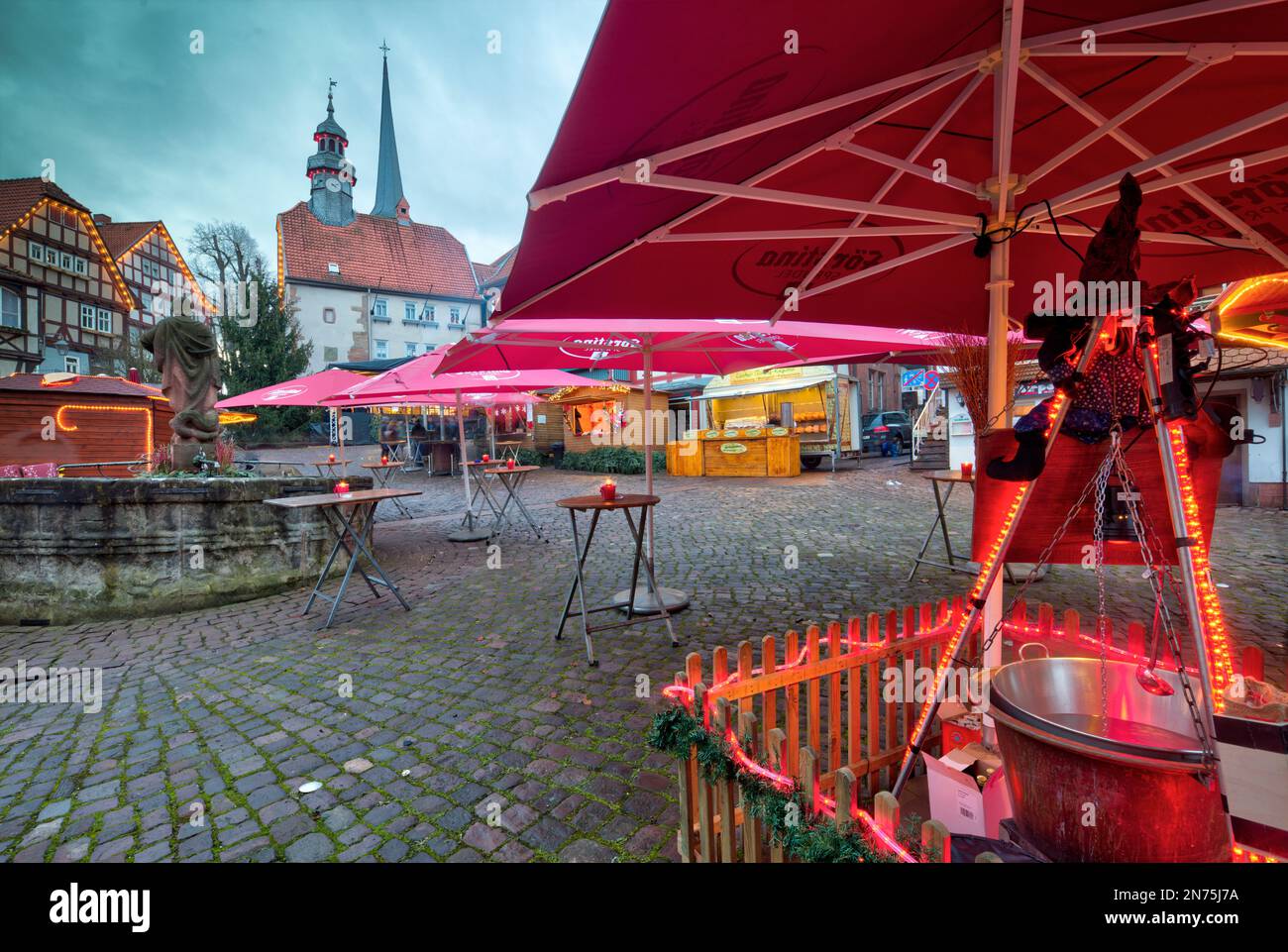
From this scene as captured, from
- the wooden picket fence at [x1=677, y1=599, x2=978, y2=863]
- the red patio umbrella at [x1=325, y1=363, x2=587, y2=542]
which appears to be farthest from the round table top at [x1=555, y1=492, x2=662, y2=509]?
the red patio umbrella at [x1=325, y1=363, x2=587, y2=542]

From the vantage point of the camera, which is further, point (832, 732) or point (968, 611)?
point (832, 732)

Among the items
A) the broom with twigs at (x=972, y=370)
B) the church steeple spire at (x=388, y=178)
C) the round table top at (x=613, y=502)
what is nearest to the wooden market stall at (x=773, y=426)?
the broom with twigs at (x=972, y=370)

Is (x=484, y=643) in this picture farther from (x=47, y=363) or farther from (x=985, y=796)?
(x=47, y=363)

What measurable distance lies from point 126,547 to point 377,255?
130 ft

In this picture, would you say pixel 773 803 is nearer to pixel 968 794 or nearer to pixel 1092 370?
pixel 968 794

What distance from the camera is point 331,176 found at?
154ft

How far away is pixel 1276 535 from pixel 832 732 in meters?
9.21

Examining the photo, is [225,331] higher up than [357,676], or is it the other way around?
[225,331]

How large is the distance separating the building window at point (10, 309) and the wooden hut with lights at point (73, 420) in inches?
733

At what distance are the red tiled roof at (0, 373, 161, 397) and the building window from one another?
60.7 feet

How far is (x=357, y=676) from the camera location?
3.77 metres

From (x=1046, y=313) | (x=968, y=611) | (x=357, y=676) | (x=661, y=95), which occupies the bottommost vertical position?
(x=357, y=676)

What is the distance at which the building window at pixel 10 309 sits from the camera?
24.7 metres

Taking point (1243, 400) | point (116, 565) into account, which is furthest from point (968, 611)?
point (1243, 400)
